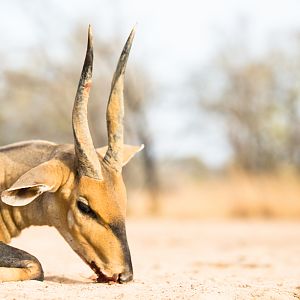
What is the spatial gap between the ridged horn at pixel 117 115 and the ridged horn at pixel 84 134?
23cm

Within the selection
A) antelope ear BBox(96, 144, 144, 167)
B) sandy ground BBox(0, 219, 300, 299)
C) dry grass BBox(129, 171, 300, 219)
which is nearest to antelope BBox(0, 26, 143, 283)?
sandy ground BBox(0, 219, 300, 299)

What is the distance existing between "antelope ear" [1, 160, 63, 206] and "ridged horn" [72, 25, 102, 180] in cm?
23

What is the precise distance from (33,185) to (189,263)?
16.5 feet

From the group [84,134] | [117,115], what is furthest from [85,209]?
[117,115]

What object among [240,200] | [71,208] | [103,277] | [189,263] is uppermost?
[71,208]

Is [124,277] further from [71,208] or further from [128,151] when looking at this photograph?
[128,151]

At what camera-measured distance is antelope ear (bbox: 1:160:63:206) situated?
22.1ft

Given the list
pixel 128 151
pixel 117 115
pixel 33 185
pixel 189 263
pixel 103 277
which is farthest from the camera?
pixel 189 263

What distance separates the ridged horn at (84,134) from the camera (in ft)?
22.7

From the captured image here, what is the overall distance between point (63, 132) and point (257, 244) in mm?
22093

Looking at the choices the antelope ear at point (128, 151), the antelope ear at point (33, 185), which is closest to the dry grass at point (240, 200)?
the antelope ear at point (128, 151)

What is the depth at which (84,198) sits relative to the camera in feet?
22.6

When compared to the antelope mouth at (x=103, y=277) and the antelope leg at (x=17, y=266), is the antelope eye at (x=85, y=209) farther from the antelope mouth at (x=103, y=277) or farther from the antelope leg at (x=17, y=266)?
the antelope leg at (x=17, y=266)

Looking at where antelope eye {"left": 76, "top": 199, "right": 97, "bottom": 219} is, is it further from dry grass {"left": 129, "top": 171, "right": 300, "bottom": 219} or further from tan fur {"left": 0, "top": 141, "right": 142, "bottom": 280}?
dry grass {"left": 129, "top": 171, "right": 300, "bottom": 219}
